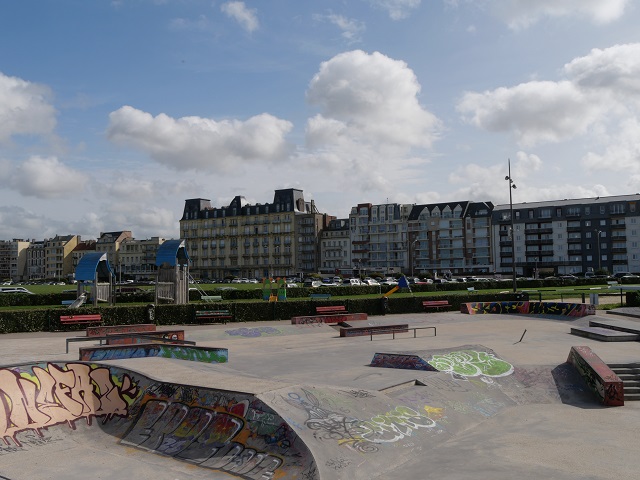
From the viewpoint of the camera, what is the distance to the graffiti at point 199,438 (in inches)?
441

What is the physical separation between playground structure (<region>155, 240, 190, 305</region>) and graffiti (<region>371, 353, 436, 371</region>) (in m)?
26.1

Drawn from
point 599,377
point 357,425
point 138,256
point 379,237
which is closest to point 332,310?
point 599,377

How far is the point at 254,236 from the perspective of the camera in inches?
5659

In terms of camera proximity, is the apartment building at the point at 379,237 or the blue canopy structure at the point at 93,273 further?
the apartment building at the point at 379,237

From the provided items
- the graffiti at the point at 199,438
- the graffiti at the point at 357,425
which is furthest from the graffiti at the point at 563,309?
the graffiti at the point at 199,438

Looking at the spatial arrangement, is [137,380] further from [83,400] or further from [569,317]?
[569,317]

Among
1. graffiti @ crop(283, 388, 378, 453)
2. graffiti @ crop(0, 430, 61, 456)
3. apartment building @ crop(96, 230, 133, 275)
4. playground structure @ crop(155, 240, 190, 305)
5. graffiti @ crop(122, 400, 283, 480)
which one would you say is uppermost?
apartment building @ crop(96, 230, 133, 275)

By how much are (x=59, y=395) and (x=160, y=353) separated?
686 centimetres

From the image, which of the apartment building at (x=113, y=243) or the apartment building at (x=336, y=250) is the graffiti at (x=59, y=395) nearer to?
the apartment building at (x=336, y=250)

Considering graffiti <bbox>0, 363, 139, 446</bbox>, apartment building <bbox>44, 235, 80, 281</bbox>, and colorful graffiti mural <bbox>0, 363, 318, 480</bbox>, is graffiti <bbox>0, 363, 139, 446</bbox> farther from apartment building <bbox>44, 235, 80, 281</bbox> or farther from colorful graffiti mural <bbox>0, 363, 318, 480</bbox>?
apartment building <bbox>44, 235, 80, 281</bbox>

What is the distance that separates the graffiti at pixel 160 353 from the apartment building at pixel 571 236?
9331 centimetres

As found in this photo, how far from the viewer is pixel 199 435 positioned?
12633 mm

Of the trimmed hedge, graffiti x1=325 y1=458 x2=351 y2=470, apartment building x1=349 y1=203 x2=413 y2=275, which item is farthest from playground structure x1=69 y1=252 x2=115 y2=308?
apartment building x1=349 y1=203 x2=413 y2=275

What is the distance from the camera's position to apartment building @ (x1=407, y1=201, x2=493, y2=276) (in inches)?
4587
